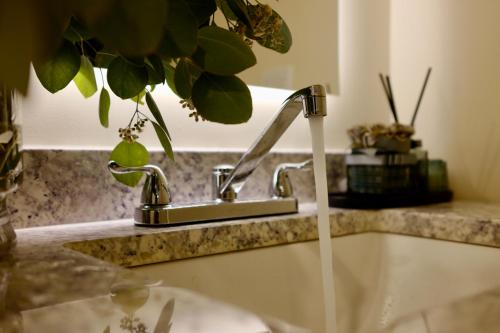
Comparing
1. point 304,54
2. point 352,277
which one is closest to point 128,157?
point 352,277

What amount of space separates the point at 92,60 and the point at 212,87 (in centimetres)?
18

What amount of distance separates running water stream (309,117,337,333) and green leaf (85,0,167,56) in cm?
42

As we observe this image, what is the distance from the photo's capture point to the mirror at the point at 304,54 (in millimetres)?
950

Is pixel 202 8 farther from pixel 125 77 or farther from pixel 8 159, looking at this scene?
pixel 8 159

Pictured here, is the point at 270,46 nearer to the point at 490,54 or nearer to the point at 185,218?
the point at 185,218

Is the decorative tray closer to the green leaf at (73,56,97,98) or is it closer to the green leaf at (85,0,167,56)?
the green leaf at (73,56,97,98)

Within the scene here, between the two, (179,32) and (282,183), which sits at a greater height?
(179,32)

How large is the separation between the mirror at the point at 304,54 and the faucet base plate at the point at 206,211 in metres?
0.29

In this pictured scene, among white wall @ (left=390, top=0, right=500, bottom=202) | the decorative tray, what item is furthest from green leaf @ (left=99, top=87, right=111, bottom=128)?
white wall @ (left=390, top=0, right=500, bottom=202)

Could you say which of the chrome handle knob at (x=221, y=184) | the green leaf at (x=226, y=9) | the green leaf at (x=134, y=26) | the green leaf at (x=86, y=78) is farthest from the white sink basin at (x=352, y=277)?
the green leaf at (x=134, y=26)

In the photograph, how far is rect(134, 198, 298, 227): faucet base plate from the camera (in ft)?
2.12

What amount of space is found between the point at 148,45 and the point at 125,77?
22 cm

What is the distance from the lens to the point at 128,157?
620 mm

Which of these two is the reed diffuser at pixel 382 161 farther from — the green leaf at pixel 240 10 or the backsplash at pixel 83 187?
the green leaf at pixel 240 10
